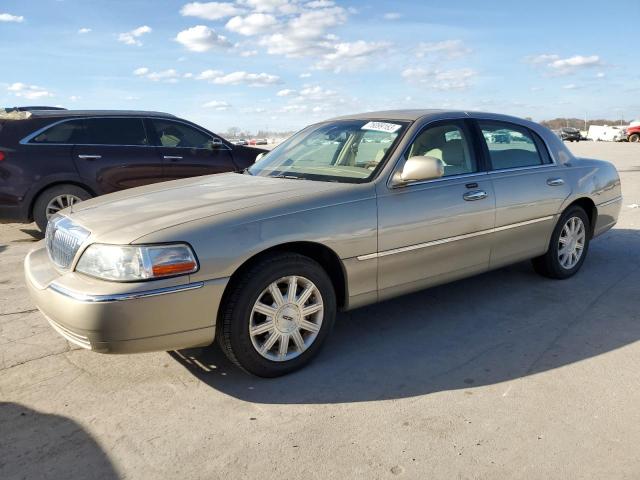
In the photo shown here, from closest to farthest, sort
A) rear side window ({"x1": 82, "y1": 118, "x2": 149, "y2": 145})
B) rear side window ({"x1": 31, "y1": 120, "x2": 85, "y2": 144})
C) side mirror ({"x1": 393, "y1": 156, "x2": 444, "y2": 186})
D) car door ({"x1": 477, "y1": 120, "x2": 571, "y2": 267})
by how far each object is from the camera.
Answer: side mirror ({"x1": 393, "y1": 156, "x2": 444, "y2": 186})
car door ({"x1": 477, "y1": 120, "x2": 571, "y2": 267})
rear side window ({"x1": 31, "y1": 120, "x2": 85, "y2": 144})
rear side window ({"x1": 82, "y1": 118, "x2": 149, "y2": 145})

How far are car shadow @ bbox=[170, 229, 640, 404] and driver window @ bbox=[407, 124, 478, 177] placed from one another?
44.2 inches

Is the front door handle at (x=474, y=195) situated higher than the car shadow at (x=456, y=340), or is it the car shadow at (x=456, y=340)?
the front door handle at (x=474, y=195)

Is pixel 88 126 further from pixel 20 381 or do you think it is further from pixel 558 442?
pixel 558 442

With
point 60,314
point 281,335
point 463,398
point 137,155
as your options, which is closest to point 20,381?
point 60,314

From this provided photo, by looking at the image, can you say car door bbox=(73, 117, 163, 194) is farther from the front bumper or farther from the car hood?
the front bumper

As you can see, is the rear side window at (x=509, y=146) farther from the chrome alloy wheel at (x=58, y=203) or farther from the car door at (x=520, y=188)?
the chrome alloy wheel at (x=58, y=203)

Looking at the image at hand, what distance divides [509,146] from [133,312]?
3.40m

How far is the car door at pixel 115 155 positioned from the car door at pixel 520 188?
4.70 metres

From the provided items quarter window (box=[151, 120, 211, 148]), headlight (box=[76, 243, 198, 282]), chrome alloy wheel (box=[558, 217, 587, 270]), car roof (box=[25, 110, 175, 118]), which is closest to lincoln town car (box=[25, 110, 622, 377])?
headlight (box=[76, 243, 198, 282])

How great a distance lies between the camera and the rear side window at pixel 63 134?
6.90 m

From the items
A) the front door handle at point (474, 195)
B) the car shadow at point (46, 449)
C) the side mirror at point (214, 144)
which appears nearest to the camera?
the car shadow at point (46, 449)

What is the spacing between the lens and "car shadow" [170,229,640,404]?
3225 mm

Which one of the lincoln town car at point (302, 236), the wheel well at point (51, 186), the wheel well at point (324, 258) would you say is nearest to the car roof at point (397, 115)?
the lincoln town car at point (302, 236)

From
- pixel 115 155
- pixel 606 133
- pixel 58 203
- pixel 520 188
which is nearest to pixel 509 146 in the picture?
pixel 520 188
